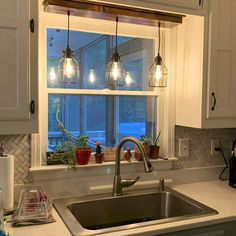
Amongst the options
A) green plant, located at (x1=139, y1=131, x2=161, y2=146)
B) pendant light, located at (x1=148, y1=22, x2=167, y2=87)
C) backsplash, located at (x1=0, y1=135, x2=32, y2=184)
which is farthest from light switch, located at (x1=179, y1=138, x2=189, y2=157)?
backsplash, located at (x1=0, y1=135, x2=32, y2=184)

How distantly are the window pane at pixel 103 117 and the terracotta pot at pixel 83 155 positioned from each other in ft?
0.47

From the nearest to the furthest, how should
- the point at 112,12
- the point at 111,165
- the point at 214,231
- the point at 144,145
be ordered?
the point at 214,231 < the point at 112,12 < the point at 111,165 < the point at 144,145

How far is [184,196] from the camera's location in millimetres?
1872

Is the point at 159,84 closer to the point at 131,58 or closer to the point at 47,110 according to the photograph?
the point at 131,58

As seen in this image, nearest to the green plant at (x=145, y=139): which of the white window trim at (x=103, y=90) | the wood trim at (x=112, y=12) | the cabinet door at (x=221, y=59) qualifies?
the white window trim at (x=103, y=90)

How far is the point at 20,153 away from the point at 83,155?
36 cm

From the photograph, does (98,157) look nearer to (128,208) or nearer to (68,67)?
(128,208)

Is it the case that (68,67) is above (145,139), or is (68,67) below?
above

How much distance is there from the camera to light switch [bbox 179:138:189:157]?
2160 millimetres

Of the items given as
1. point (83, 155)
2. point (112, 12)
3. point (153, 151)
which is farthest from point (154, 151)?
point (112, 12)

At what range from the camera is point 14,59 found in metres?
1.44

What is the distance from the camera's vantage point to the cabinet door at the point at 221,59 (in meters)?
1.85

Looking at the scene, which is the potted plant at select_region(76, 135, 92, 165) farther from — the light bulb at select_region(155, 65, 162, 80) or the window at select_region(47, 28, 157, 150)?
the light bulb at select_region(155, 65, 162, 80)

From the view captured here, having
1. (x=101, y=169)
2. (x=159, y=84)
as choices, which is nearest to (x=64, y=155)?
(x=101, y=169)
